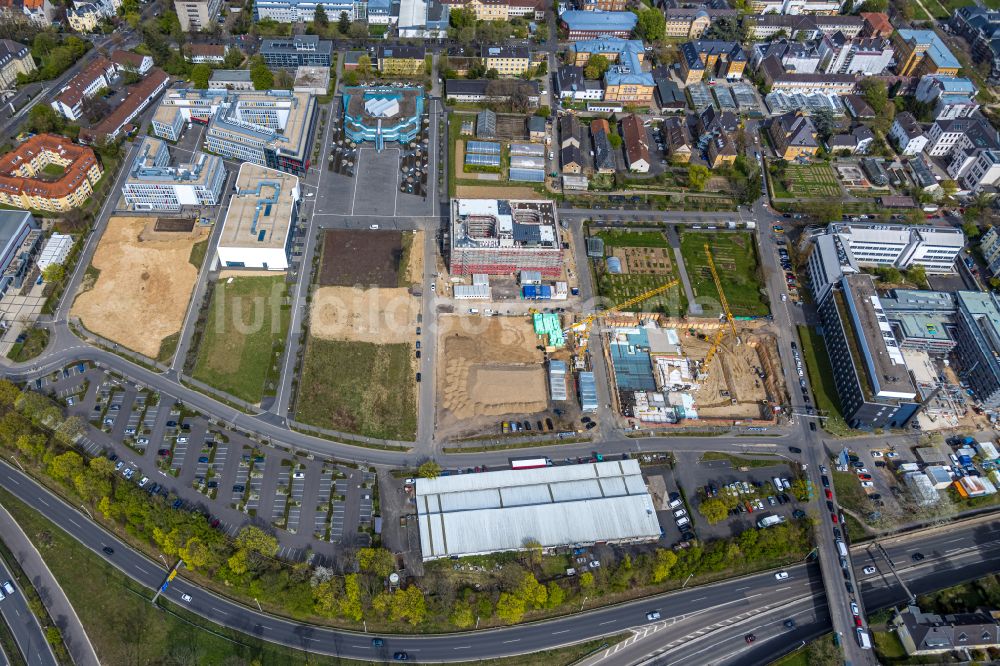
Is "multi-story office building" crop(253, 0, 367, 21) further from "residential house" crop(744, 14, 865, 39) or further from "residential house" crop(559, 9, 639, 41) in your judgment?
"residential house" crop(744, 14, 865, 39)

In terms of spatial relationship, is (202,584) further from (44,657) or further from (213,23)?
(213,23)

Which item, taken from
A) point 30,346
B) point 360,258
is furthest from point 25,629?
point 360,258

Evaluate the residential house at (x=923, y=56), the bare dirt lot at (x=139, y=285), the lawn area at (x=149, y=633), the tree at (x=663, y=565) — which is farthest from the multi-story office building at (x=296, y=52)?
the residential house at (x=923, y=56)

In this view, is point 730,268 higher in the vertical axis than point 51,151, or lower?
lower

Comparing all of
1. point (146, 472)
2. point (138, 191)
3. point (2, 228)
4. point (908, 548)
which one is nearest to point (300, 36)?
point (138, 191)

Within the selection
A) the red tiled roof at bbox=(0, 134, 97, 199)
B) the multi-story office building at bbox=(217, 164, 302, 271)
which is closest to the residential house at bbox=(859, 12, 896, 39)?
the multi-story office building at bbox=(217, 164, 302, 271)

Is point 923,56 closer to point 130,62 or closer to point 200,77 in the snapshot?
point 200,77

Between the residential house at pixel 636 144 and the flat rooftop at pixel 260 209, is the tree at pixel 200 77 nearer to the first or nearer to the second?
the flat rooftop at pixel 260 209
